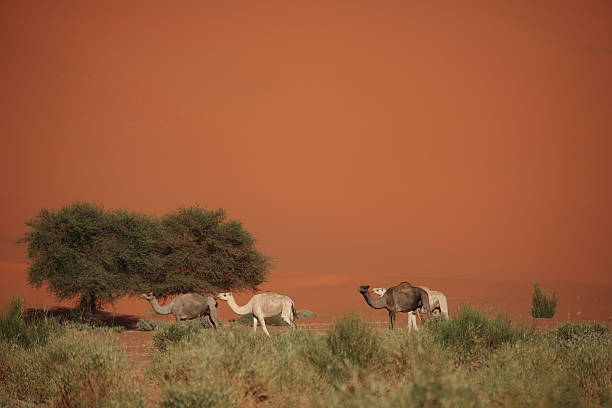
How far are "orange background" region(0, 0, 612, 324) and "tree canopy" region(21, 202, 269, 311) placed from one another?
15.9m

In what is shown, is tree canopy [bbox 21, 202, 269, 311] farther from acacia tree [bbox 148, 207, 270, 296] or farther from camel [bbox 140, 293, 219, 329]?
camel [bbox 140, 293, 219, 329]

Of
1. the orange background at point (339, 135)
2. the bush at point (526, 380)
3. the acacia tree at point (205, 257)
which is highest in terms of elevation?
the orange background at point (339, 135)

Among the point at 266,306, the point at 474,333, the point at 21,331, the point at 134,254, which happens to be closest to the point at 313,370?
the point at 474,333

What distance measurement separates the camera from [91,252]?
110 ft

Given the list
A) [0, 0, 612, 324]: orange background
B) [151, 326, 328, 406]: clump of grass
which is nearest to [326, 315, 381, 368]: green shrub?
[151, 326, 328, 406]: clump of grass

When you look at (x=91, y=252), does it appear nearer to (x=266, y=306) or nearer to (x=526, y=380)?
(x=266, y=306)

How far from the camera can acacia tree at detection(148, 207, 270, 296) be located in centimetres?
3553

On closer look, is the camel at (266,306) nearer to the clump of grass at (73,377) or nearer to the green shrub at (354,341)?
the clump of grass at (73,377)

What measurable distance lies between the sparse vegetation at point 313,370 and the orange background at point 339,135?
123 feet

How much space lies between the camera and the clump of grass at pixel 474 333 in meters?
14.8

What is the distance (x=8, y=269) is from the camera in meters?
59.2

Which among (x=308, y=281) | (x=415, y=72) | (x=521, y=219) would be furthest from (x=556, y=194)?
(x=308, y=281)

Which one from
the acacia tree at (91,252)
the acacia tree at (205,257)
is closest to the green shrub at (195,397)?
the acacia tree at (91,252)

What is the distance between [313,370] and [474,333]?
4.08 m
